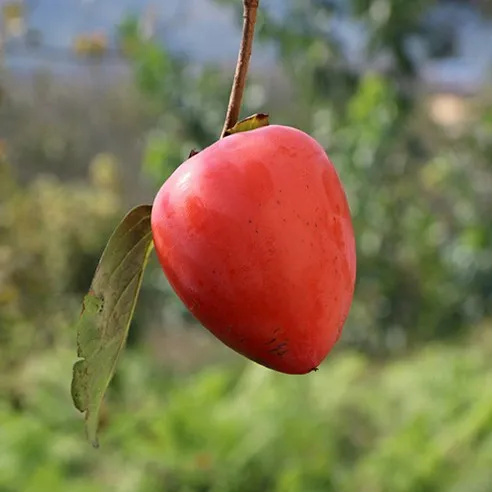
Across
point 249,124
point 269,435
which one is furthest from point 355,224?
point 249,124

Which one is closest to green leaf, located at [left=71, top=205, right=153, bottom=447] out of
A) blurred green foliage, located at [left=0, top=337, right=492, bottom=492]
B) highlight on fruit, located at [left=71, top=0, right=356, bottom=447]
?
highlight on fruit, located at [left=71, top=0, right=356, bottom=447]

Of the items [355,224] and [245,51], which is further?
[355,224]

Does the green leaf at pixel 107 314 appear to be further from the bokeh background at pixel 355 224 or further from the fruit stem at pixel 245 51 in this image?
the bokeh background at pixel 355 224

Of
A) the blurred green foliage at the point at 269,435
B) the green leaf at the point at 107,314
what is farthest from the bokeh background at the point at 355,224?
the green leaf at the point at 107,314

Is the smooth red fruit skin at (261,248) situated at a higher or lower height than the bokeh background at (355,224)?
higher

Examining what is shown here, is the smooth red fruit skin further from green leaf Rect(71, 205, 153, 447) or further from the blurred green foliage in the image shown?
the blurred green foliage

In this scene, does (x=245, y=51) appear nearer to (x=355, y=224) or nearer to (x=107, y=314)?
(x=107, y=314)
